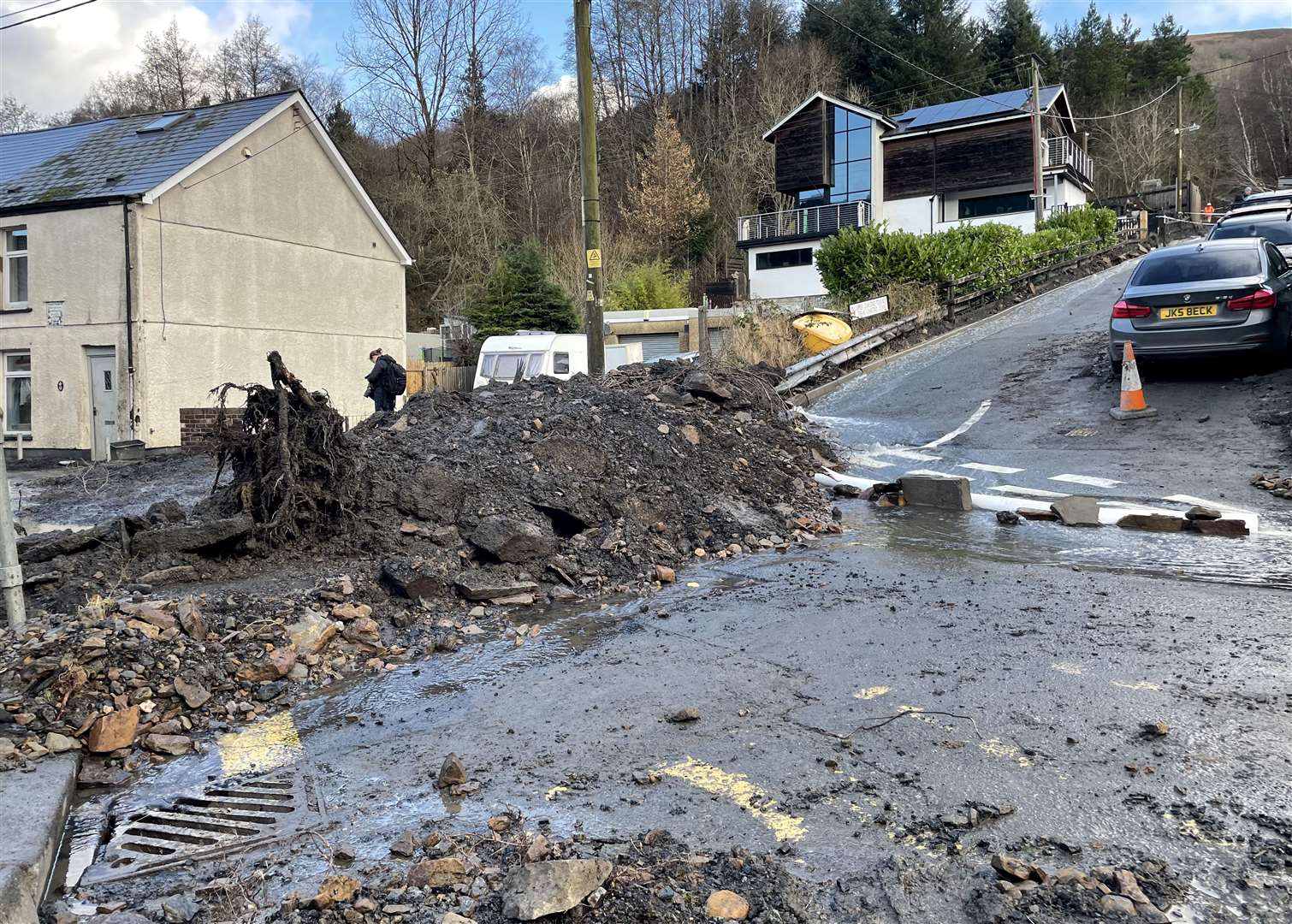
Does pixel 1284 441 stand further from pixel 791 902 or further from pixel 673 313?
pixel 673 313

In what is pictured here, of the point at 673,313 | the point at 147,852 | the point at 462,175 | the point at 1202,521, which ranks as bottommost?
the point at 147,852

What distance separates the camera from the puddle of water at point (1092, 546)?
6.91m

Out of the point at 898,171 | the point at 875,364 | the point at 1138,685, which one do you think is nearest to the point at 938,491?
the point at 1138,685

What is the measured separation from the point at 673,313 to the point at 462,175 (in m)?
12.8

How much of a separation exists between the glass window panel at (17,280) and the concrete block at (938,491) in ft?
72.6

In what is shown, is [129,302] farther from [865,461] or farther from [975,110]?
[975,110]

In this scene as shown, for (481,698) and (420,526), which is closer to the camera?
(481,698)

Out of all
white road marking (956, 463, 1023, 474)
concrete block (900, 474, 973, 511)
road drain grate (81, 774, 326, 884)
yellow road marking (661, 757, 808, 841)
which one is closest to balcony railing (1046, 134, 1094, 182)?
white road marking (956, 463, 1023, 474)

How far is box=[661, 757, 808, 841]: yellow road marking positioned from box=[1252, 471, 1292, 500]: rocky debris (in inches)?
287

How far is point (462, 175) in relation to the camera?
141 ft

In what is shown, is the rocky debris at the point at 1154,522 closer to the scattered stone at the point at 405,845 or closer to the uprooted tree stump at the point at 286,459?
the uprooted tree stump at the point at 286,459

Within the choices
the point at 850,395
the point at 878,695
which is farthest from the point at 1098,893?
the point at 850,395

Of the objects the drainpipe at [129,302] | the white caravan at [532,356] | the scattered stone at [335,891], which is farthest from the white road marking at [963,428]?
the drainpipe at [129,302]

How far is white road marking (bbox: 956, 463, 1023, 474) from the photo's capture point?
35.7ft
